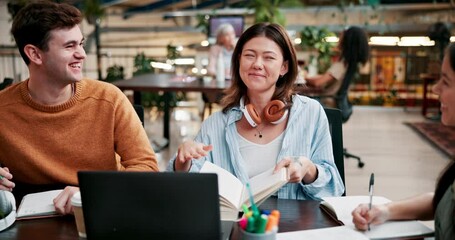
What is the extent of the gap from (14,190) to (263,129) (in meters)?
0.83

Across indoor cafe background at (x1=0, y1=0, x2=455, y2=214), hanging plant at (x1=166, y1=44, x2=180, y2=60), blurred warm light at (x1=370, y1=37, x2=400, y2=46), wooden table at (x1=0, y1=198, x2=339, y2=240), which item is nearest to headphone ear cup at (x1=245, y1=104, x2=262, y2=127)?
wooden table at (x1=0, y1=198, x2=339, y2=240)

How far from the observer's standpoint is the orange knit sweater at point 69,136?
1.52 meters

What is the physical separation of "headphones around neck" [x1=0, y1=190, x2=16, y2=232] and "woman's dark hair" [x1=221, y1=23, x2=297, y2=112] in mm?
781

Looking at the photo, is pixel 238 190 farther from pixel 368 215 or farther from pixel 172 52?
pixel 172 52

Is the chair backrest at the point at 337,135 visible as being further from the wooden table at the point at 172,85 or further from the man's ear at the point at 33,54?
the wooden table at the point at 172,85

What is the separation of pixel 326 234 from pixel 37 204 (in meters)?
0.78

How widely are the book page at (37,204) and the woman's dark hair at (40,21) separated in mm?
475

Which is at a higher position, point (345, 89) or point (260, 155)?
point (260, 155)

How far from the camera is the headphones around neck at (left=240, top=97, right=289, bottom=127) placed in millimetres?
1599

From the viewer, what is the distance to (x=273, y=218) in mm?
894

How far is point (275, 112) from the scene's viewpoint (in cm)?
161

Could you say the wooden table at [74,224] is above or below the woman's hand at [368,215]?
below

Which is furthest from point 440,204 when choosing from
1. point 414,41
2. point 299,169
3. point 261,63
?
point 414,41

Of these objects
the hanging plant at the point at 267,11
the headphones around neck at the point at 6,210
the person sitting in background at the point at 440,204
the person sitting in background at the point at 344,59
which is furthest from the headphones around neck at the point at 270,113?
the hanging plant at the point at 267,11
